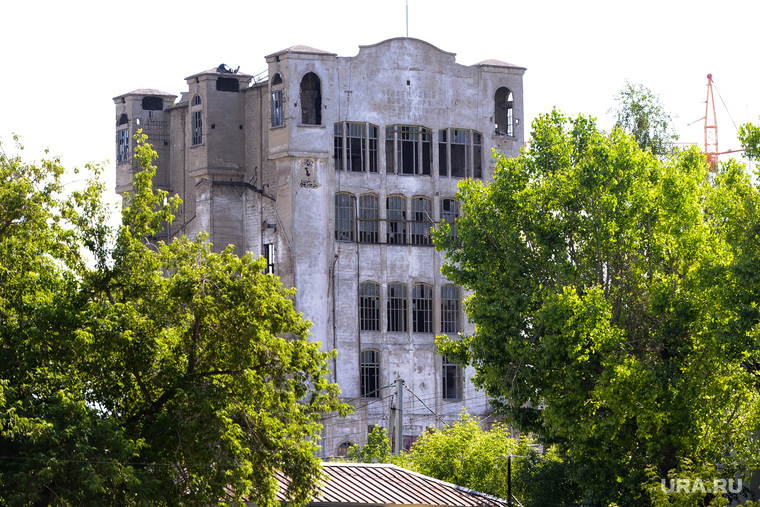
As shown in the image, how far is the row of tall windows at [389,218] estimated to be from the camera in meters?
65.9

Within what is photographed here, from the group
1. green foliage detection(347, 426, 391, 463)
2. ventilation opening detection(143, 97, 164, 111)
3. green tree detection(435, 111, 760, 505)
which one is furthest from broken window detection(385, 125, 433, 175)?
green tree detection(435, 111, 760, 505)

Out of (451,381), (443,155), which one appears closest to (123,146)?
(443,155)

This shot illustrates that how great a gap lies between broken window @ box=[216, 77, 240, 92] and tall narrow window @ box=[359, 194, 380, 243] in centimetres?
1021

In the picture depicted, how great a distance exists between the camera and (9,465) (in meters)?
25.1

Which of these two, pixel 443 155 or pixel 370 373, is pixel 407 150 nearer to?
pixel 443 155

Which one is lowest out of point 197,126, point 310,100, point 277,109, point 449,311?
point 449,311

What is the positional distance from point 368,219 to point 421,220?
3.09m

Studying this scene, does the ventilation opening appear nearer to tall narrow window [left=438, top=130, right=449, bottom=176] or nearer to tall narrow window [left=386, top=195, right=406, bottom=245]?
tall narrow window [left=386, top=195, right=406, bottom=245]

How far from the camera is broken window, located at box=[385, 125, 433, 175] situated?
221ft

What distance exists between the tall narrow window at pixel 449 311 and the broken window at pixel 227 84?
53.0ft

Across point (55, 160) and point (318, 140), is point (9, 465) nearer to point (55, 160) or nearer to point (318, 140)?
point (55, 160)

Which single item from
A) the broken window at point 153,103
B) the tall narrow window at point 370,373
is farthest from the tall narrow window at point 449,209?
the broken window at point 153,103

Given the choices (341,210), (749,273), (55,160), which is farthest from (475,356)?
(341,210)

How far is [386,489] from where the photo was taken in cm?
3322
